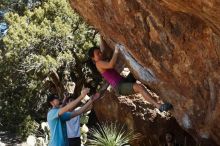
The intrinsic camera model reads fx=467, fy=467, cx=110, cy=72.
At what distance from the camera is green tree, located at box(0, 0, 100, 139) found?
1914cm

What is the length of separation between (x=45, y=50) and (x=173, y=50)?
423 inches

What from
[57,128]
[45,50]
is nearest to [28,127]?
[45,50]

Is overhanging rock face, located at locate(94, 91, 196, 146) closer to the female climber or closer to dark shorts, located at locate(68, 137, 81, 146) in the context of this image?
the female climber

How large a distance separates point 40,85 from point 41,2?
4229 mm

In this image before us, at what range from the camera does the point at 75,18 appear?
2078 centimetres

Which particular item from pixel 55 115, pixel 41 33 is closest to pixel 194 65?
pixel 55 115

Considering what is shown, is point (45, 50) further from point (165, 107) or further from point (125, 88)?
point (165, 107)

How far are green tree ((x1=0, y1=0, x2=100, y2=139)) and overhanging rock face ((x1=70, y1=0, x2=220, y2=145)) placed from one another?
8.37 metres

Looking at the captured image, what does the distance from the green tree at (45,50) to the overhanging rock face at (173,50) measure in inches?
329

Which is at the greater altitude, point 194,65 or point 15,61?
point 15,61

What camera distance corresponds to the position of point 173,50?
9320mm

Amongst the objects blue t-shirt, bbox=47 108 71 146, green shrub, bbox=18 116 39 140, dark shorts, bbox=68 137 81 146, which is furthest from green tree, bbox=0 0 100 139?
blue t-shirt, bbox=47 108 71 146

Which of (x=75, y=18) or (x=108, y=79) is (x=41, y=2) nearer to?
(x=75, y=18)

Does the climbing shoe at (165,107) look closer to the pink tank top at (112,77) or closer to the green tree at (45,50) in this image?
the pink tank top at (112,77)
